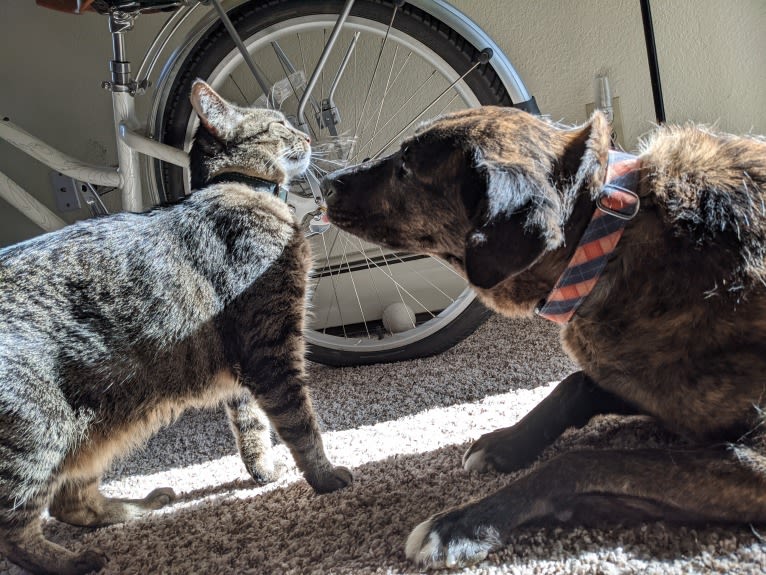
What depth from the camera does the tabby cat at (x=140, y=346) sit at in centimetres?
120

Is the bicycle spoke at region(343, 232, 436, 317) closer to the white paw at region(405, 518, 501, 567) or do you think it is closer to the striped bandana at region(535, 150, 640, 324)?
the striped bandana at region(535, 150, 640, 324)

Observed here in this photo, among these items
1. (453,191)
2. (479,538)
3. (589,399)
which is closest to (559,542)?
(479,538)

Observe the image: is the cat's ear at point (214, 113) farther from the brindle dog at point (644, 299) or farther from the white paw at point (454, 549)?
the white paw at point (454, 549)

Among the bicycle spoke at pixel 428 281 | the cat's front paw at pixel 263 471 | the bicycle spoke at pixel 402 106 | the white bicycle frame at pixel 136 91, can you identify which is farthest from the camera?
the bicycle spoke at pixel 428 281

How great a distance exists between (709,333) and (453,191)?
518 mm

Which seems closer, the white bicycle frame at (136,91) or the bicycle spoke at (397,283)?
the white bicycle frame at (136,91)

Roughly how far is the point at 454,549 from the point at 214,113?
49.6 inches

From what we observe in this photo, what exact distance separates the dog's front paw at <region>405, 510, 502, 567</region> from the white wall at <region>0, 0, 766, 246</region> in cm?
207

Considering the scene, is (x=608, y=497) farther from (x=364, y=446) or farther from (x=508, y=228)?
(x=364, y=446)

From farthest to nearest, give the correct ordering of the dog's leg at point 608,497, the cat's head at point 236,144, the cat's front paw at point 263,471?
the cat's head at point 236,144, the cat's front paw at point 263,471, the dog's leg at point 608,497

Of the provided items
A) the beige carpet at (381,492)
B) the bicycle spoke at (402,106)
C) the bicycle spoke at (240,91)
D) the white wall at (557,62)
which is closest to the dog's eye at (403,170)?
the beige carpet at (381,492)

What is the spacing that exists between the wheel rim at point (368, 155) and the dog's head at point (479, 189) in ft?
3.03

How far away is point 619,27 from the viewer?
8.18 ft

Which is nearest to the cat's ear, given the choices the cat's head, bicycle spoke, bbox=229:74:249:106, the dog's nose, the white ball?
the cat's head
